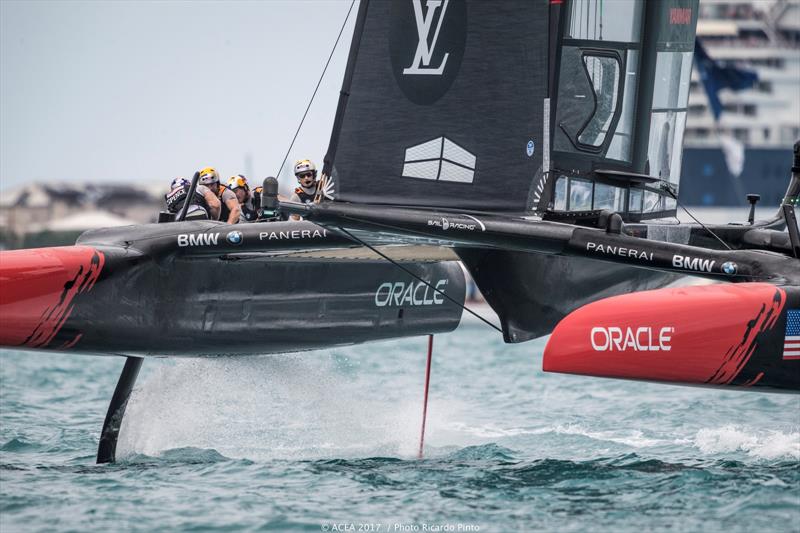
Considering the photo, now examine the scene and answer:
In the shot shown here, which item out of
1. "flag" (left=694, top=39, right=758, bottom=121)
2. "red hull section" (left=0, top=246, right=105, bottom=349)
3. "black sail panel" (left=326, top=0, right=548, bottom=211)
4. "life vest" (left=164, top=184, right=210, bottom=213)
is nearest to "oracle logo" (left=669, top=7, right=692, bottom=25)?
"black sail panel" (left=326, top=0, right=548, bottom=211)

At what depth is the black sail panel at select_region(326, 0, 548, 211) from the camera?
5547 millimetres

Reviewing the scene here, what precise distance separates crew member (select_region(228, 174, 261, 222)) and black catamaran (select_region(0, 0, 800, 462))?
24.2 inches

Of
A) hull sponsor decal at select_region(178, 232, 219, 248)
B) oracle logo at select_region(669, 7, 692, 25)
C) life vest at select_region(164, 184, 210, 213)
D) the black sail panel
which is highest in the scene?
oracle logo at select_region(669, 7, 692, 25)

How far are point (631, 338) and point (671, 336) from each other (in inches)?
6.9

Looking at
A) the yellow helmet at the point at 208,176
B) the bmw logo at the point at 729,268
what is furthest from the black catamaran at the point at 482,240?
the yellow helmet at the point at 208,176

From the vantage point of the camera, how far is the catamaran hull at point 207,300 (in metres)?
5.66

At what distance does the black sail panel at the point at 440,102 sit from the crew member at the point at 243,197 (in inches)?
69.5

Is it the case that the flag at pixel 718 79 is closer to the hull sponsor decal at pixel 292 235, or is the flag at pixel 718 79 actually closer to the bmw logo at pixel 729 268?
the bmw logo at pixel 729 268

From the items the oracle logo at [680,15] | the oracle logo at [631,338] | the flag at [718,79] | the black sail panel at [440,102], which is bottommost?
the oracle logo at [631,338]

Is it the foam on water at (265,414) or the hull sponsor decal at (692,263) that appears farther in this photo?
the foam on water at (265,414)

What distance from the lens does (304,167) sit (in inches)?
284

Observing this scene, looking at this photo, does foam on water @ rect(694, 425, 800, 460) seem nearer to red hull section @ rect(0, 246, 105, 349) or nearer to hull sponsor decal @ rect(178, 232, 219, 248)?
hull sponsor decal @ rect(178, 232, 219, 248)

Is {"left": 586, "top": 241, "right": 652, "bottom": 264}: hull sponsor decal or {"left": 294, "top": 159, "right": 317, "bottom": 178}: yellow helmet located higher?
{"left": 294, "top": 159, "right": 317, "bottom": 178}: yellow helmet

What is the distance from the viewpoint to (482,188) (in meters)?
5.73
